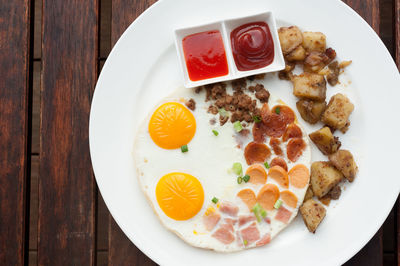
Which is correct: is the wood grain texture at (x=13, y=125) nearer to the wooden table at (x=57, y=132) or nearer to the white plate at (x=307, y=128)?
the wooden table at (x=57, y=132)

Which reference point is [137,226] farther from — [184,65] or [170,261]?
[184,65]

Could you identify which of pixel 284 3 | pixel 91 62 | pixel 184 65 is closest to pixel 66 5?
pixel 91 62

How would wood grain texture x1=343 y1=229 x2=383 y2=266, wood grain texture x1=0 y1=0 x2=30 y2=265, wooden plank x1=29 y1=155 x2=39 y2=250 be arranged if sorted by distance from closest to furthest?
wood grain texture x1=343 y1=229 x2=383 y2=266
wood grain texture x1=0 y1=0 x2=30 y2=265
wooden plank x1=29 y1=155 x2=39 y2=250

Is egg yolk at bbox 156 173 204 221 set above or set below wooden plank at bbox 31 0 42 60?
below

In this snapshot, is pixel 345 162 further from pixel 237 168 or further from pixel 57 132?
pixel 57 132

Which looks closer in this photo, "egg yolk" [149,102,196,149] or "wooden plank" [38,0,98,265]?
"egg yolk" [149,102,196,149]

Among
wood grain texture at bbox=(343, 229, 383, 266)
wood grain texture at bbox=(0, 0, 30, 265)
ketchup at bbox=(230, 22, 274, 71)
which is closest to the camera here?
ketchup at bbox=(230, 22, 274, 71)

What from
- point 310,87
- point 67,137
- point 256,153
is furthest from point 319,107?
point 67,137

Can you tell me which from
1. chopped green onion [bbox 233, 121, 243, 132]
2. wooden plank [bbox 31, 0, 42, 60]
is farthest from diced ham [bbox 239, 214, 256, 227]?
wooden plank [bbox 31, 0, 42, 60]

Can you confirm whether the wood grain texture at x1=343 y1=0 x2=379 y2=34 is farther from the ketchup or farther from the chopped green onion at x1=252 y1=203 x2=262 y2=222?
the chopped green onion at x1=252 y1=203 x2=262 y2=222
